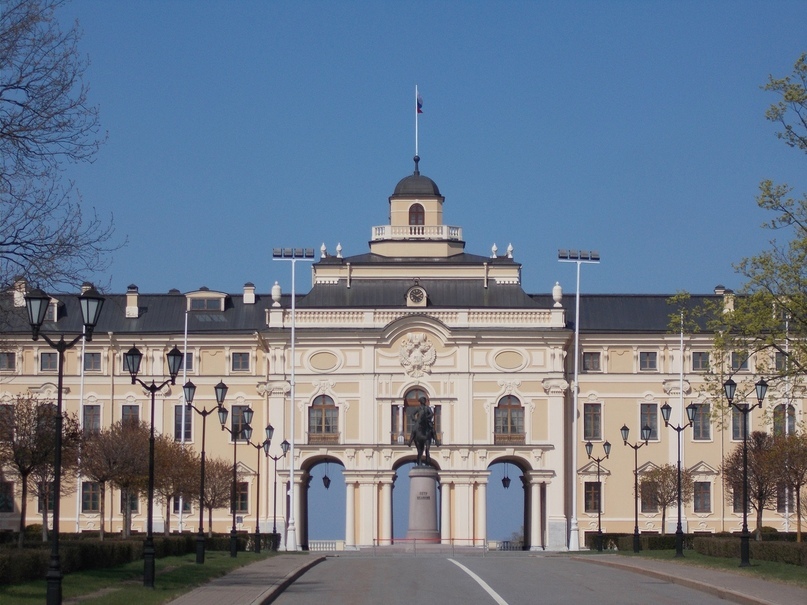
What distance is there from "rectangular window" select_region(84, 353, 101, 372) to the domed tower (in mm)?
17908

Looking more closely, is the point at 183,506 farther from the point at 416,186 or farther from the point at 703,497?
the point at 703,497

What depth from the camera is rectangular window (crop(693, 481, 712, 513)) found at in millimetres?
92456

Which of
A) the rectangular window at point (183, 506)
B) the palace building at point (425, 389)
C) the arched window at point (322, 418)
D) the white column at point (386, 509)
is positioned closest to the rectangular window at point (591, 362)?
the palace building at point (425, 389)

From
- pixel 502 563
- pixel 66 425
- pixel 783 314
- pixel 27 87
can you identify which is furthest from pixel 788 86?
pixel 66 425

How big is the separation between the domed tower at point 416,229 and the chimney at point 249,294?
7954 millimetres

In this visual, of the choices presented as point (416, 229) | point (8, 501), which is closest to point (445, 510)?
point (416, 229)

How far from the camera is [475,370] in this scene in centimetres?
9181

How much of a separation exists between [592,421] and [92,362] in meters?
30.2

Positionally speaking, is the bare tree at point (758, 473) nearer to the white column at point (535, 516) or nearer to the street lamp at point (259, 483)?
the white column at point (535, 516)

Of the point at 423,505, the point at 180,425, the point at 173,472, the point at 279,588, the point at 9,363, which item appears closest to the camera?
the point at 279,588

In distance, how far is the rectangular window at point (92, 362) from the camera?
9512cm

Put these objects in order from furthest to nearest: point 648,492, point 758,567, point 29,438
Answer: point 648,492 < point 29,438 < point 758,567

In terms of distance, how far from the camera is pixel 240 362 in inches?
3762

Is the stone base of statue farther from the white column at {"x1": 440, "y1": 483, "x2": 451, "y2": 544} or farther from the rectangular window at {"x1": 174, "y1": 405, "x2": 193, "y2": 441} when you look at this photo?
the rectangular window at {"x1": 174, "y1": 405, "x2": 193, "y2": 441}
